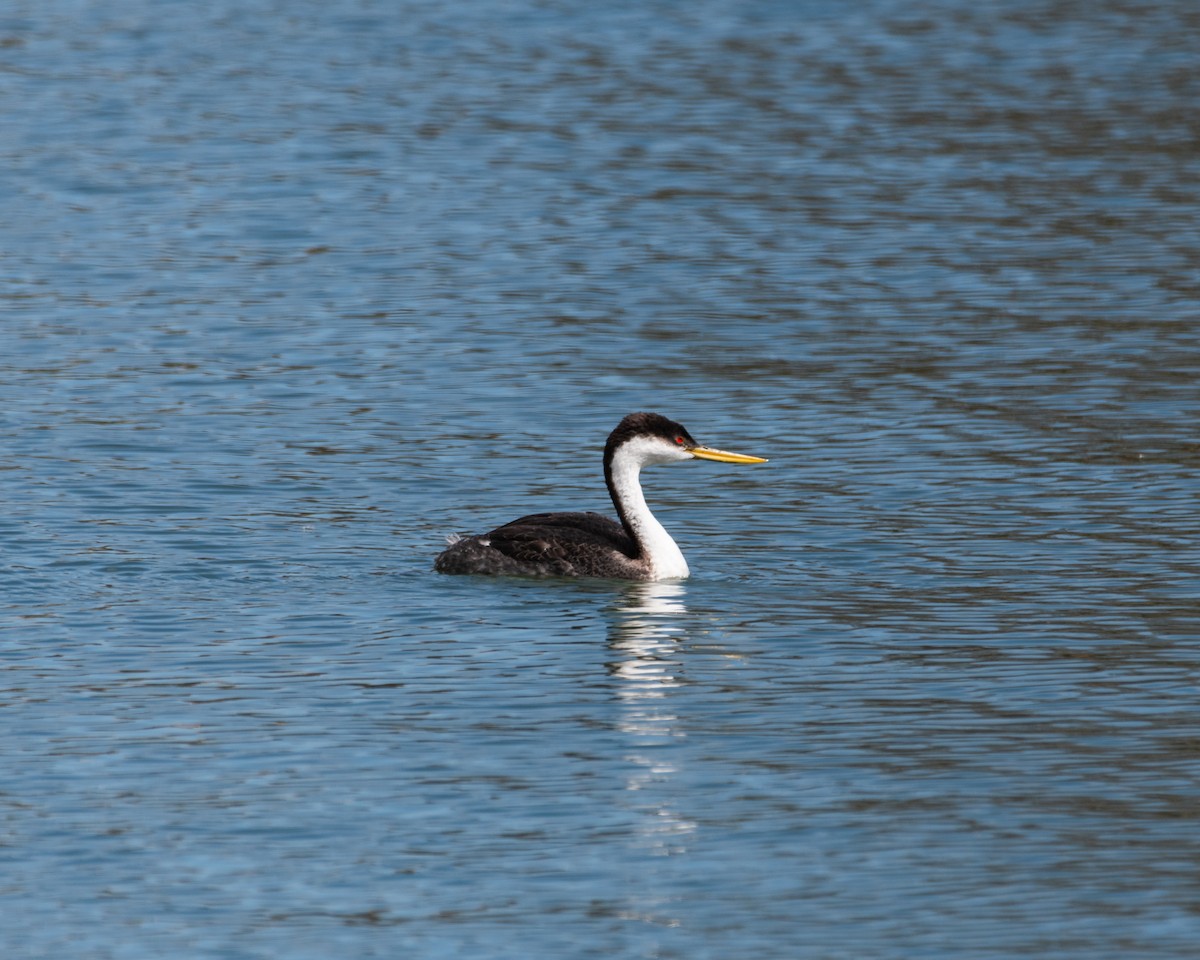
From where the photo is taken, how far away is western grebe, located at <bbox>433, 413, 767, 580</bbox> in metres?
16.8

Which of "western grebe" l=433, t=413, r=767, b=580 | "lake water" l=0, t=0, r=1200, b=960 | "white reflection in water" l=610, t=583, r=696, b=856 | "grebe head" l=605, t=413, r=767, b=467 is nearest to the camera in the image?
"lake water" l=0, t=0, r=1200, b=960

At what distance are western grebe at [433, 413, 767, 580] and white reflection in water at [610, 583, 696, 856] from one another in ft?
0.73

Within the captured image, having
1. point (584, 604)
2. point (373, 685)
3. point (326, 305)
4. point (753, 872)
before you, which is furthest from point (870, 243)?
point (753, 872)

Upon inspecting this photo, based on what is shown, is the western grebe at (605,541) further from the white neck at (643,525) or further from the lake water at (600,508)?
the lake water at (600,508)

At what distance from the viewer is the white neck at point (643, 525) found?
1683cm

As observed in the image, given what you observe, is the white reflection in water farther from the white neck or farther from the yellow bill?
the yellow bill

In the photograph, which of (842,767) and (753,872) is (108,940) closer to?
(753,872)

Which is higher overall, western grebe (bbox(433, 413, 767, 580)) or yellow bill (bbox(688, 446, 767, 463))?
yellow bill (bbox(688, 446, 767, 463))

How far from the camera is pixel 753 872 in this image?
11031mm

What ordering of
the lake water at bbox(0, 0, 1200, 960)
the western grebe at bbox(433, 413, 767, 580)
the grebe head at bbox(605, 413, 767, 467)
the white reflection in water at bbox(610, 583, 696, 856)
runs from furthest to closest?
the grebe head at bbox(605, 413, 767, 467)
the western grebe at bbox(433, 413, 767, 580)
the white reflection in water at bbox(610, 583, 696, 856)
the lake water at bbox(0, 0, 1200, 960)

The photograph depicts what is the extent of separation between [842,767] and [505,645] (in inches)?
126

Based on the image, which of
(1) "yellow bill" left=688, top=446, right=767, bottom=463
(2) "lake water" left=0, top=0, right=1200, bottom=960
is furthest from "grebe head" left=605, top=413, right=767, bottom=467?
(2) "lake water" left=0, top=0, right=1200, bottom=960

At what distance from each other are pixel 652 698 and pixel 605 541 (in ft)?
10.6

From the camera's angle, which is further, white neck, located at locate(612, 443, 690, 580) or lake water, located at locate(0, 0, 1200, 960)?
white neck, located at locate(612, 443, 690, 580)
